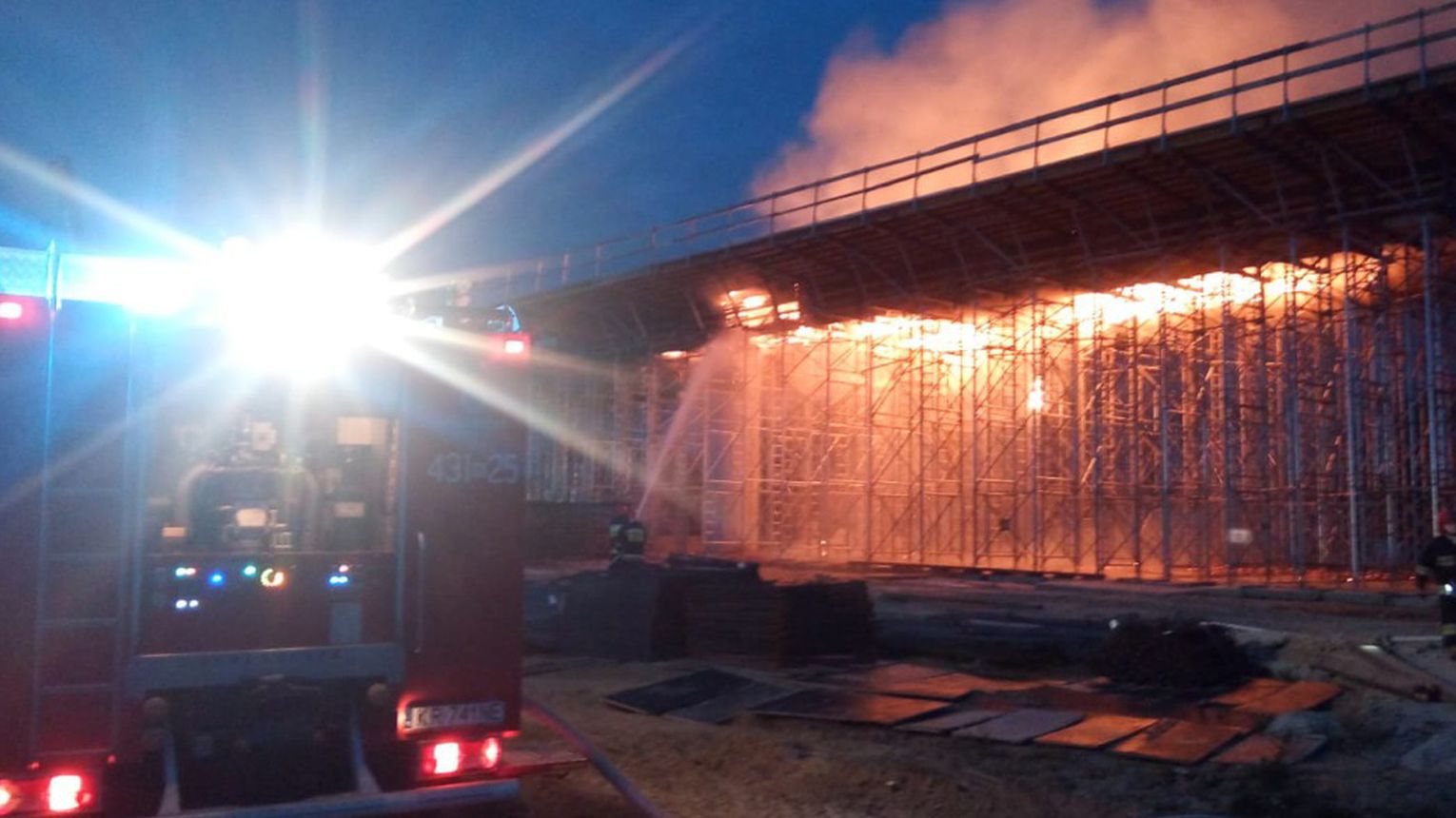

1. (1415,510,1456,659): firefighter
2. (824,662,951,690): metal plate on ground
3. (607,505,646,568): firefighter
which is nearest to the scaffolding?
(1415,510,1456,659): firefighter

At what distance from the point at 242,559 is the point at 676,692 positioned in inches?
268

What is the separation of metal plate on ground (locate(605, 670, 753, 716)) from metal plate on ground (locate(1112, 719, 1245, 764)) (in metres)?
3.78

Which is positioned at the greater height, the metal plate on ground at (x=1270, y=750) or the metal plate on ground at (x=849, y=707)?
the metal plate on ground at (x=1270, y=750)

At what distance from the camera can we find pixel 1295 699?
35.1ft

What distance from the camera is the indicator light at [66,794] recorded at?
4570 millimetres

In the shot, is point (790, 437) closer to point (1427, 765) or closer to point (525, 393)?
point (1427, 765)

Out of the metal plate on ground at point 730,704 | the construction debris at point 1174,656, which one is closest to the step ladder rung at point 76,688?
the metal plate on ground at point 730,704

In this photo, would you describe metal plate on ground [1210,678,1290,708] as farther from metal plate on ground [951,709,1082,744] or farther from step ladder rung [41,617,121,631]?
step ladder rung [41,617,121,631]

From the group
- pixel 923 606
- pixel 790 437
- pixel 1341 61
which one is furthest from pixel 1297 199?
pixel 790 437

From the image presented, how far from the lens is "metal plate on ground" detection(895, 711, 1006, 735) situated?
970cm

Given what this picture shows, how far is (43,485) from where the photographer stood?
4.61m

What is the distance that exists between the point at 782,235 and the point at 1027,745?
79.5ft

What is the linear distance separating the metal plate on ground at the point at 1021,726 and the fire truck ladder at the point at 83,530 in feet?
21.0

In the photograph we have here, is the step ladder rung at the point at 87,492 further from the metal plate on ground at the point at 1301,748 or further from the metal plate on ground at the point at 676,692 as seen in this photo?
the metal plate on ground at the point at 1301,748
